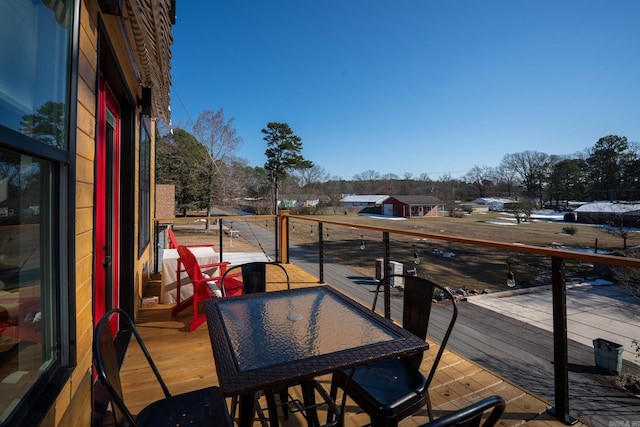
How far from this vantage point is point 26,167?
840 mm

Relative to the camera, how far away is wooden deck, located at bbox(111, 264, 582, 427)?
1.71m

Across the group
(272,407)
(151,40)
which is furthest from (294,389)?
(151,40)

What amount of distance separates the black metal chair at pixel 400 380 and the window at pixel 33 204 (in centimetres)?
101

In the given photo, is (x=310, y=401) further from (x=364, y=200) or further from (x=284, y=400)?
(x=364, y=200)

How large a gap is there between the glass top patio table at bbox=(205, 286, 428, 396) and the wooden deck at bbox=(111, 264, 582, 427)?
2.13 feet

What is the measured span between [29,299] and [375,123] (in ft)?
86.0

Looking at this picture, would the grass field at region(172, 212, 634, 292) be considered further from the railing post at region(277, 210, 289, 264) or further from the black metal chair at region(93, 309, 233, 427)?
the black metal chair at region(93, 309, 233, 427)

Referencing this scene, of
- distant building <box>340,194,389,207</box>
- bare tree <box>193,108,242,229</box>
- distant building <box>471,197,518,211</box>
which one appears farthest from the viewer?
distant building <box>340,194,389,207</box>

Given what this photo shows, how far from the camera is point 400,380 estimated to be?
1434 millimetres

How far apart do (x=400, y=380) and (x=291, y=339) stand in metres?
0.60

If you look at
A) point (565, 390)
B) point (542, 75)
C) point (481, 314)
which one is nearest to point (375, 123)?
point (542, 75)

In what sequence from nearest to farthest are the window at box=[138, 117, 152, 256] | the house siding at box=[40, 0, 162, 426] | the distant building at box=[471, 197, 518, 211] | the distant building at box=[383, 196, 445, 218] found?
the house siding at box=[40, 0, 162, 426]
the window at box=[138, 117, 152, 256]
the distant building at box=[383, 196, 445, 218]
the distant building at box=[471, 197, 518, 211]


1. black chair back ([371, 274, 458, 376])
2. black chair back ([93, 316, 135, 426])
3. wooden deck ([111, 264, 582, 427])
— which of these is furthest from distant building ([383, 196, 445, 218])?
black chair back ([93, 316, 135, 426])

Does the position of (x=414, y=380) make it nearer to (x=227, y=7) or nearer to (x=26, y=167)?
(x=26, y=167)
